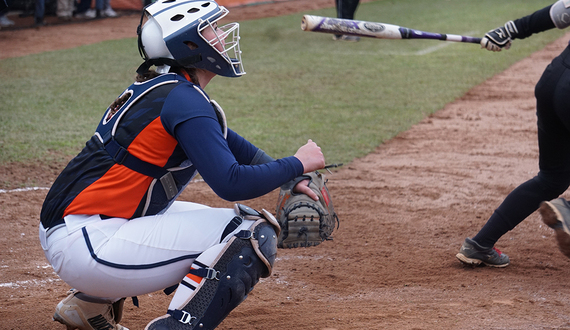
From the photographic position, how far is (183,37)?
8.29 ft

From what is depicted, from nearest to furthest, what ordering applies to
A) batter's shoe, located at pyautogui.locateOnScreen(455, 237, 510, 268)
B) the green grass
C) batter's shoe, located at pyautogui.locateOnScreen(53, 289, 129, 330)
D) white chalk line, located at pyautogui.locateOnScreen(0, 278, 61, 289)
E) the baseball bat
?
1. batter's shoe, located at pyautogui.locateOnScreen(53, 289, 129, 330)
2. white chalk line, located at pyautogui.locateOnScreen(0, 278, 61, 289)
3. batter's shoe, located at pyautogui.locateOnScreen(455, 237, 510, 268)
4. the baseball bat
5. the green grass

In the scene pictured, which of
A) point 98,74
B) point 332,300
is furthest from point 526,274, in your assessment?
point 98,74

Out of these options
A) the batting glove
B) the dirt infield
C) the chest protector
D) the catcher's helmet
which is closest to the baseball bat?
the batting glove

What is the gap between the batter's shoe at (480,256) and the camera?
3.53 meters

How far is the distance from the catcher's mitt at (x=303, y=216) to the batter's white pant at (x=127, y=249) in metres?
0.42

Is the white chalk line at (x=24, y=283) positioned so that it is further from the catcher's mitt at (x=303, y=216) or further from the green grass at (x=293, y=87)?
the green grass at (x=293, y=87)

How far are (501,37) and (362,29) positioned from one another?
3.28ft

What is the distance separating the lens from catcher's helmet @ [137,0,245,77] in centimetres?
253

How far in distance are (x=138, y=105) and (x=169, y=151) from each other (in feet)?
0.74

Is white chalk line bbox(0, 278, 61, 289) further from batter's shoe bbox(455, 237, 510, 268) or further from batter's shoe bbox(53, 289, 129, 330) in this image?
batter's shoe bbox(455, 237, 510, 268)

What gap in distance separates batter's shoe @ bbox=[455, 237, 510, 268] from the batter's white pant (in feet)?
5.46

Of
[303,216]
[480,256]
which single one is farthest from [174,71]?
[480,256]

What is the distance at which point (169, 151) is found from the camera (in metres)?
2.44

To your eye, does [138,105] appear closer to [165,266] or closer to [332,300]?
[165,266]
